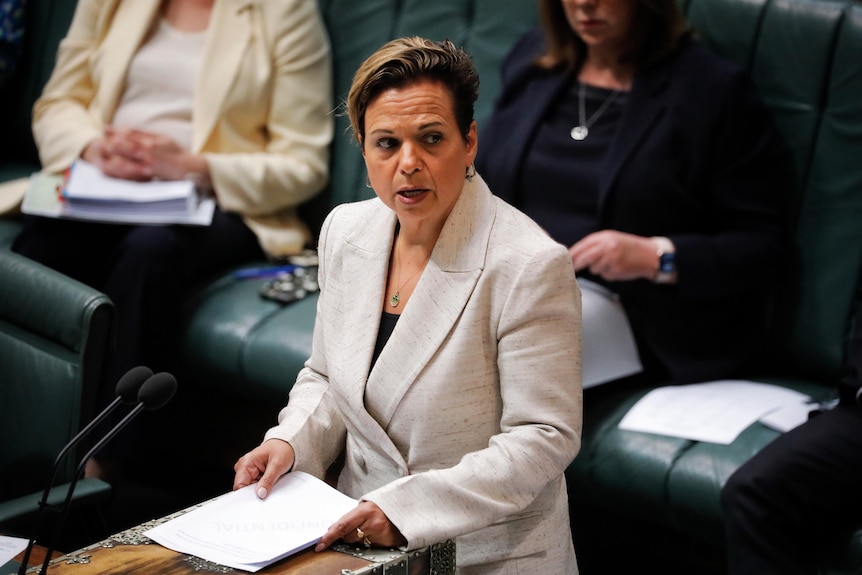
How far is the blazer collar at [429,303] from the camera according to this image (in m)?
1.65

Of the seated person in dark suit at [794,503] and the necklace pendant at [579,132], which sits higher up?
the necklace pendant at [579,132]

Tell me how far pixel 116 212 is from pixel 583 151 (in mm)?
1191

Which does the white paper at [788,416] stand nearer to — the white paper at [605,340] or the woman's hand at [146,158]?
the white paper at [605,340]

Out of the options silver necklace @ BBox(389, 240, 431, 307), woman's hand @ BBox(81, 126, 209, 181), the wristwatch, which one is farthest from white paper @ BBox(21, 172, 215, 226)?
silver necklace @ BBox(389, 240, 431, 307)

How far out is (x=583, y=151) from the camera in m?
2.71

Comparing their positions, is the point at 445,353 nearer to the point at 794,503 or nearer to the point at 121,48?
the point at 794,503

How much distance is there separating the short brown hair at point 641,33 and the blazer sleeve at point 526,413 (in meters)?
1.22

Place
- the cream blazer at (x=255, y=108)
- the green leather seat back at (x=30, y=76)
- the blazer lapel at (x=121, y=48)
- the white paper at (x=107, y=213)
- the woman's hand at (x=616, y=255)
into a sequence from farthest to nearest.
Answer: the green leather seat back at (x=30, y=76)
the blazer lapel at (x=121, y=48)
the cream blazer at (x=255, y=108)
the white paper at (x=107, y=213)
the woman's hand at (x=616, y=255)

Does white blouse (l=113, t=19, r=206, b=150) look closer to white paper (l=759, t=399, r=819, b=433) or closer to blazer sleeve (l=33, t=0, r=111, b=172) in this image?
blazer sleeve (l=33, t=0, r=111, b=172)

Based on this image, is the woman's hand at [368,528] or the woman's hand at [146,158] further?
the woman's hand at [146,158]

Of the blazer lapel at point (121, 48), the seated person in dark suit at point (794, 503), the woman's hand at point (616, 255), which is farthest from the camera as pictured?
the blazer lapel at point (121, 48)

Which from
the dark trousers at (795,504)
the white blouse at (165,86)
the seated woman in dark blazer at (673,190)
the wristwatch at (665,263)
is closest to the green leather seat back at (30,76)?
the white blouse at (165,86)

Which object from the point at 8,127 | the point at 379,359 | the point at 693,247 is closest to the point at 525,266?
the point at 379,359

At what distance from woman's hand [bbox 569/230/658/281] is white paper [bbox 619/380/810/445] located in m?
0.26
